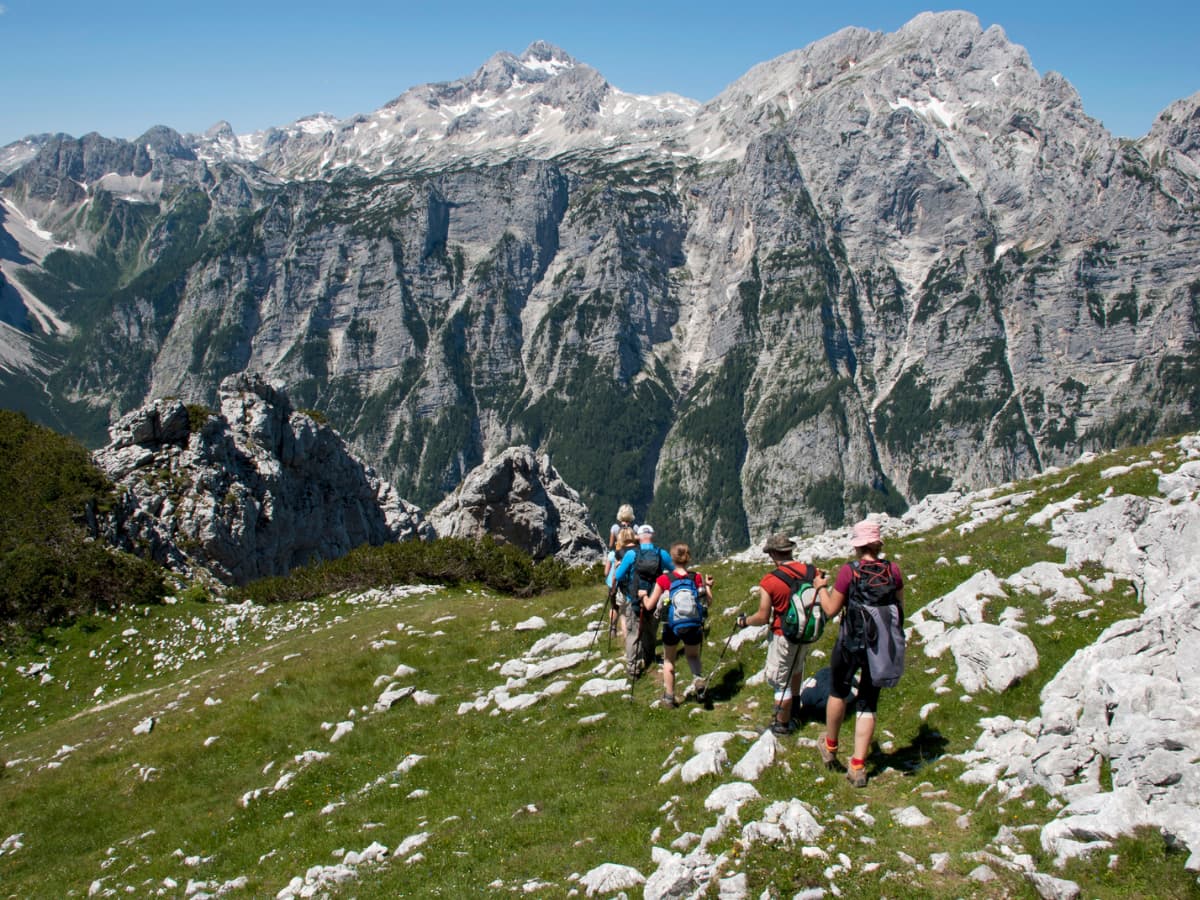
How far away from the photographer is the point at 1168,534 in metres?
15.6

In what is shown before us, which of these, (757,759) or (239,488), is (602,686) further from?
(239,488)

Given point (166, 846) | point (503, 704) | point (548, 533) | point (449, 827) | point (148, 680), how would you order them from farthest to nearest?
point (548, 533) → point (148, 680) → point (503, 704) → point (166, 846) → point (449, 827)

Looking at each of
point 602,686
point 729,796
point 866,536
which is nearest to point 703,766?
point 729,796

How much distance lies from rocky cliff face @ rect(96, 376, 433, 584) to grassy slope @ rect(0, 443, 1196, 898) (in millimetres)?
24876

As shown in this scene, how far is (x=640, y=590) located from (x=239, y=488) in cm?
5239

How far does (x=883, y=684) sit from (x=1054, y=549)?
1066 cm

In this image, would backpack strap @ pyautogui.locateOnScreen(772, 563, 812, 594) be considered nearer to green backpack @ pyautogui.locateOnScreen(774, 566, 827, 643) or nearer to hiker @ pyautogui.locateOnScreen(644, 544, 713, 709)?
green backpack @ pyautogui.locateOnScreen(774, 566, 827, 643)

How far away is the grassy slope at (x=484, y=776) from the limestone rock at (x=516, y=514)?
5218 cm

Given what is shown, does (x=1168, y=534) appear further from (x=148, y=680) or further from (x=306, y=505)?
(x=306, y=505)

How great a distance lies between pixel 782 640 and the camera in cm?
1430

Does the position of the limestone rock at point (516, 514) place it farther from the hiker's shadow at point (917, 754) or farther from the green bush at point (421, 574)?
the hiker's shadow at point (917, 754)

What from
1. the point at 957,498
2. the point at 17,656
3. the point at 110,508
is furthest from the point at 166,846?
the point at 110,508

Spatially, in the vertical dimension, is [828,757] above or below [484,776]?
above

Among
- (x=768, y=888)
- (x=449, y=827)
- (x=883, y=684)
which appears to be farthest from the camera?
(x=449, y=827)
